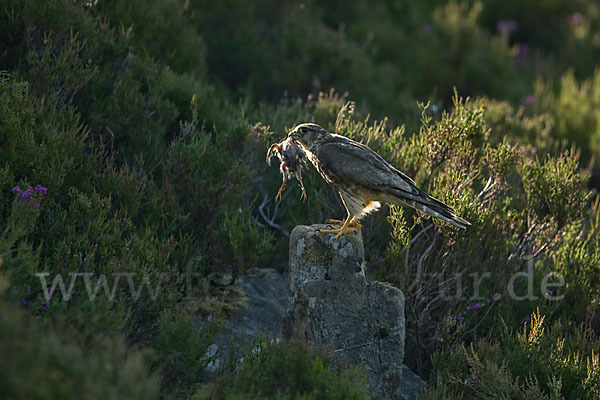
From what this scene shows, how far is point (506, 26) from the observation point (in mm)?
13383

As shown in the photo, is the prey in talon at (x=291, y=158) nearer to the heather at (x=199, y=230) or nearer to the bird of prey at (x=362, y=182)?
the bird of prey at (x=362, y=182)

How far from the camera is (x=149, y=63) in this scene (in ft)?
22.3

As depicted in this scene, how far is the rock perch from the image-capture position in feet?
14.7

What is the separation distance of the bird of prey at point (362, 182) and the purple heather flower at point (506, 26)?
9.69 meters

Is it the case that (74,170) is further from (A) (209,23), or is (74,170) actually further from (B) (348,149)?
(A) (209,23)

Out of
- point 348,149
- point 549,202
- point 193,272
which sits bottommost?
point 193,272

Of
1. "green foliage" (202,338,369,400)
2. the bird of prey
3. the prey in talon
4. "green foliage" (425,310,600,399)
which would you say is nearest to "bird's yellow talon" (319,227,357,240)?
the bird of prey

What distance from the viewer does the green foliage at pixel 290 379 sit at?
3.66 m

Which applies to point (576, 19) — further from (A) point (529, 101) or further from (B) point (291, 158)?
(B) point (291, 158)

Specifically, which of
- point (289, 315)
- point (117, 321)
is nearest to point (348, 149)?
point (289, 315)

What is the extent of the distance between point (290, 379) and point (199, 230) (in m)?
2.23

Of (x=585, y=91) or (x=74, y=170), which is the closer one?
(x=74, y=170)

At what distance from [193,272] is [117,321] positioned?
1.51m

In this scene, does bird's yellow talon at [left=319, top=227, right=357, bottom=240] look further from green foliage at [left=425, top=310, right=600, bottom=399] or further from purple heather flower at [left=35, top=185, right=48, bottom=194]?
purple heather flower at [left=35, top=185, right=48, bottom=194]
